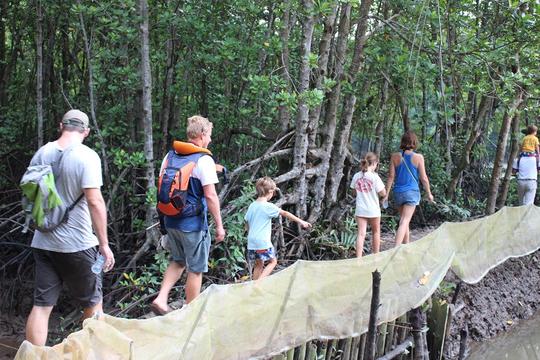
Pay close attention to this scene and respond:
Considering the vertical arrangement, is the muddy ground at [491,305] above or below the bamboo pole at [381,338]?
below

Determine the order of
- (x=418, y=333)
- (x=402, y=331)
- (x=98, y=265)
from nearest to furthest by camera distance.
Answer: (x=98, y=265)
(x=418, y=333)
(x=402, y=331)

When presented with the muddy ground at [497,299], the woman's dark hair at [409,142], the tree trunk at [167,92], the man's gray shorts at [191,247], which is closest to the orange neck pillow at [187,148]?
the man's gray shorts at [191,247]

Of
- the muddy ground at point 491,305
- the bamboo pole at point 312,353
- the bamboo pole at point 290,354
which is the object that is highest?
the bamboo pole at point 290,354

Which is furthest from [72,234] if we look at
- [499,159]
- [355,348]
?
[499,159]

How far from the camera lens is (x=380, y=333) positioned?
487cm

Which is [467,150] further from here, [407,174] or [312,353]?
[312,353]

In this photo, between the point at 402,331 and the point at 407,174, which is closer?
the point at 402,331

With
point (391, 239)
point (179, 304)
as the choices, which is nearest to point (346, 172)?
point (391, 239)

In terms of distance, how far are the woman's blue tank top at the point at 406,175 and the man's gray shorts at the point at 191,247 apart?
2.63 metres

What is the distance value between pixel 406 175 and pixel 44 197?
3.86m

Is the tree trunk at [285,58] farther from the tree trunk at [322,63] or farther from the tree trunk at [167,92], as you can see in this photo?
the tree trunk at [167,92]

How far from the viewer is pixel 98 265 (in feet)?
11.8

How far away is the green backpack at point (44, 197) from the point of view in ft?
11.0

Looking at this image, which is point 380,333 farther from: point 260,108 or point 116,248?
point 260,108
